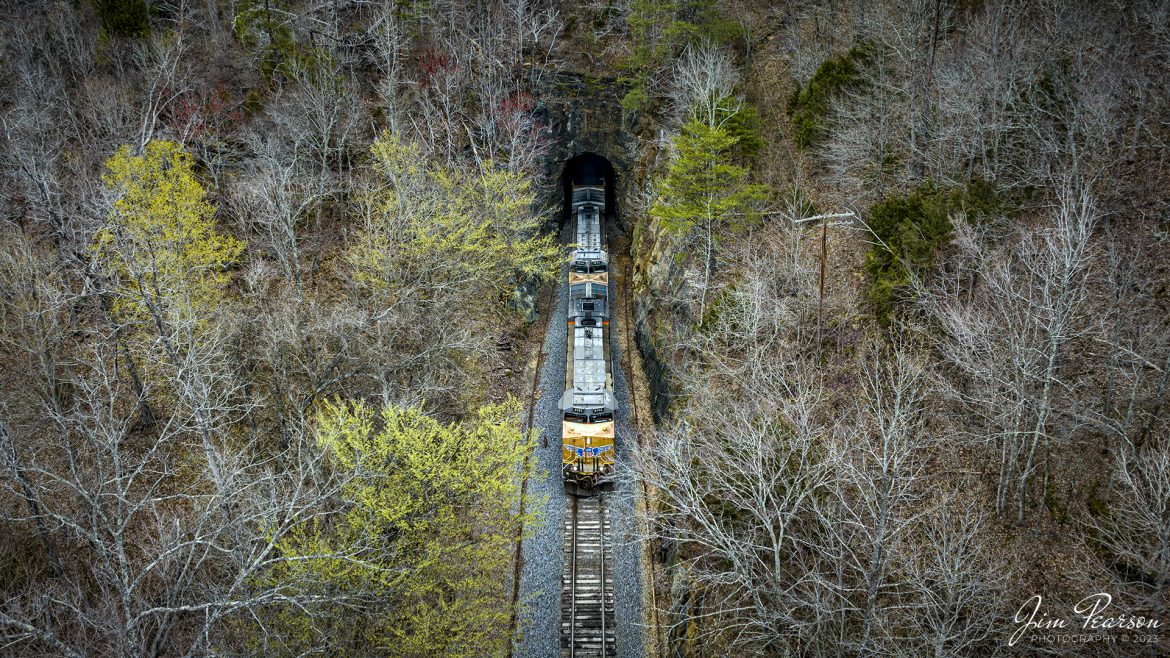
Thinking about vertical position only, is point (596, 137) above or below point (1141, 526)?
above

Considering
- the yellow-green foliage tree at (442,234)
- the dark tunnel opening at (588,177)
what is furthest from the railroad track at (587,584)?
the dark tunnel opening at (588,177)

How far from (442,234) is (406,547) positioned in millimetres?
13595

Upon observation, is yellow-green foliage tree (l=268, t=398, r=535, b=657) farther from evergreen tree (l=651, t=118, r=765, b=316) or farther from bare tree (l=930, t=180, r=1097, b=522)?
bare tree (l=930, t=180, r=1097, b=522)

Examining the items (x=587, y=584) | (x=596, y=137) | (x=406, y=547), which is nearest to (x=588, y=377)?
(x=587, y=584)

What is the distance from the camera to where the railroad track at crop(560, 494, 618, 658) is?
69.1 ft

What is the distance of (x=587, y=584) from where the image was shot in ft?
74.9

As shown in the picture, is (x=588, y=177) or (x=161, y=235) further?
(x=588, y=177)

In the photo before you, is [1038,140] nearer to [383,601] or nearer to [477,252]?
[477,252]

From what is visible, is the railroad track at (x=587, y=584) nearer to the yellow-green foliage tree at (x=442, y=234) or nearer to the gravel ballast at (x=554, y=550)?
the gravel ballast at (x=554, y=550)

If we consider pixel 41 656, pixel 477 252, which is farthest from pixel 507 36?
pixel 41 656

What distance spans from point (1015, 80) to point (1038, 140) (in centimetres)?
321

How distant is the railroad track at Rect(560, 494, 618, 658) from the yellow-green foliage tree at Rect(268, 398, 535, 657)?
2.10 m

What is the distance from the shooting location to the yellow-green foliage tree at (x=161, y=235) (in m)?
23.3

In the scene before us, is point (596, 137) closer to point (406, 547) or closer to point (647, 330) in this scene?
point (647, 330)
